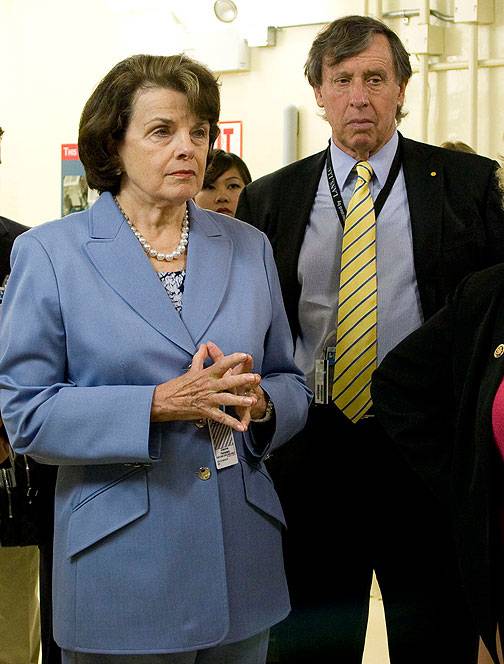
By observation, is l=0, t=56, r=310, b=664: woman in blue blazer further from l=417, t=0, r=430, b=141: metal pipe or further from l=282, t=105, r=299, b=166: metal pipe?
l=282, t=105, r=299, b=166: metal pipe

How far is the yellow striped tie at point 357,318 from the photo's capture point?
2.57 meters

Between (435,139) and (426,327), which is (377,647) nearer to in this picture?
(426,327)

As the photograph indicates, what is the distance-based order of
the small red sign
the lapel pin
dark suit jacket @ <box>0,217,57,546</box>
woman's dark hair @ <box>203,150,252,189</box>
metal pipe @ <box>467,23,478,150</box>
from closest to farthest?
the lapel pin
dark suit jacket @ <box>0,217,57,546</box>
woman's dark hair @ <box>203,150,252,189</box>
metal pipe @ <box>467,23,478,150</box>
the small red sign

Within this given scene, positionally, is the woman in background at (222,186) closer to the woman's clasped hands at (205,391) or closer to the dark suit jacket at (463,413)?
the dark suit jacket at (463,413)

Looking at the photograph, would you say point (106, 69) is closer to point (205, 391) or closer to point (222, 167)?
point (222, 167)

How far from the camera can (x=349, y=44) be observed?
268cm

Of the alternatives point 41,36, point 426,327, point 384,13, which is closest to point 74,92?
point 41,36

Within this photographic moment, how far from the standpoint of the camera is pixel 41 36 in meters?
5.96

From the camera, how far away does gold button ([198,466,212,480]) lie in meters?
1.90

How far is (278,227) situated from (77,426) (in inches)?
42.8

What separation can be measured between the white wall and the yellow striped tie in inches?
87.5

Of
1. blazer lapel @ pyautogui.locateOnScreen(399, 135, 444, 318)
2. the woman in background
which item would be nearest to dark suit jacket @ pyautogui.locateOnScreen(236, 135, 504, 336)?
blazer lapel @ pyautogui.locateOnScreen(399, 135, 444, 318)

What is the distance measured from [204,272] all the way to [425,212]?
2.71 ft

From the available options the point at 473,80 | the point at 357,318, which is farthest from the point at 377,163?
the point at 473,80
